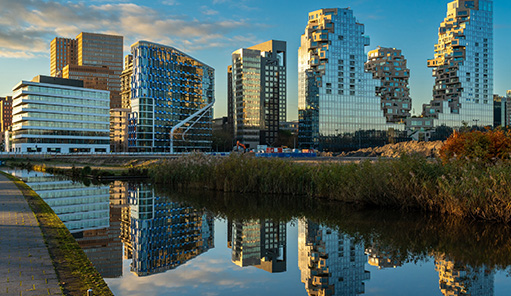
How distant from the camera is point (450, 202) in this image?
18406 millimetres

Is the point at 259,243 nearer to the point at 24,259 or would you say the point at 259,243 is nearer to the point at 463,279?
the point at 463,279

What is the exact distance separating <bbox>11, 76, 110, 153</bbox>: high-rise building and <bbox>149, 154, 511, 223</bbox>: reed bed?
331 feet

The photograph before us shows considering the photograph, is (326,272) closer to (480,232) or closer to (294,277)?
(294,277)

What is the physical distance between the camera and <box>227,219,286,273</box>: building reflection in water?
41.6ft

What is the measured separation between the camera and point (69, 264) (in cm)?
935

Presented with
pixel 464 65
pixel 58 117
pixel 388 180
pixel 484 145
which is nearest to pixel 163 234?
pixel 388 180

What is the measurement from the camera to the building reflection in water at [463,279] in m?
9.84

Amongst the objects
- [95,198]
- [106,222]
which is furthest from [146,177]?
[106,222]

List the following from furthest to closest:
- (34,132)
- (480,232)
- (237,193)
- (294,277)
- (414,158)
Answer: (34,132)
(237,193)
(414,158)
(480,232)
(294,277)

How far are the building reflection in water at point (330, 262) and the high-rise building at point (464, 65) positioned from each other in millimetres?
133492

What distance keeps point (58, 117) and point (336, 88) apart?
7532cm

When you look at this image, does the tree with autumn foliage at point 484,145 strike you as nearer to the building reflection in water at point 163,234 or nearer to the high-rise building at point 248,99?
the building reflection in water at point 163,234

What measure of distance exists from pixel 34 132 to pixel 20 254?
122 m

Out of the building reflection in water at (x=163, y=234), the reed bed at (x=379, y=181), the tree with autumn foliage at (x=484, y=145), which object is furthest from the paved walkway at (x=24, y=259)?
the tree with autumn foliage at (x=484, y=145)
